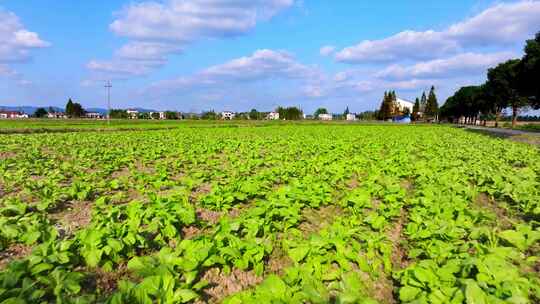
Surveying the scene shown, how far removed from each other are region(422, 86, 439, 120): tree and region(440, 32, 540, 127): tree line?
459cm

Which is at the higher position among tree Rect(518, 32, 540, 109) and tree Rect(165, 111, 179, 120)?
tree Rect(518, 32, 540, 109)

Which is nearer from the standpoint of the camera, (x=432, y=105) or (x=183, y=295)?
(x=183, y=295)

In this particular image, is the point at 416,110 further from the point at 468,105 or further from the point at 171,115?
the point at 171,115

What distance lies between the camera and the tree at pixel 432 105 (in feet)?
468

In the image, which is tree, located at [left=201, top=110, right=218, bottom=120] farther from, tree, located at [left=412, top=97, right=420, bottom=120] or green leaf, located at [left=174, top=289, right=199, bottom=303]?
green leaf, located at [left=174, top=289, right=199, bottom=303]

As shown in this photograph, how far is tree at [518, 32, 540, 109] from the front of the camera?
37.3 m

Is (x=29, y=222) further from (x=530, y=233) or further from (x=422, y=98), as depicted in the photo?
(x=422, y=98)

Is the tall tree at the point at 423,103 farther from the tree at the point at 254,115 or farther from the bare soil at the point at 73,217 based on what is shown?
the bare soil at the point at 73,217

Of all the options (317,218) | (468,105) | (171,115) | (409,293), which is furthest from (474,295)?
(171,115)

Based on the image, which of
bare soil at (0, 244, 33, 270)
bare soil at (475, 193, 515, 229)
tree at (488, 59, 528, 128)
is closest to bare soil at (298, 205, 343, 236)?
bare soil at (475, 193, 515, 229)

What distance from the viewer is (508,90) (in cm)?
7062

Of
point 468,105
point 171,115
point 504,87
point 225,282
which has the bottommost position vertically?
point 225,282

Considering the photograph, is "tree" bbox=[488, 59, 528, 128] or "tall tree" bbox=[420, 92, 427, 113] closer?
"tree" bbox=[488, 59, 528, 128]

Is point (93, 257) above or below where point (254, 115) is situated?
below
